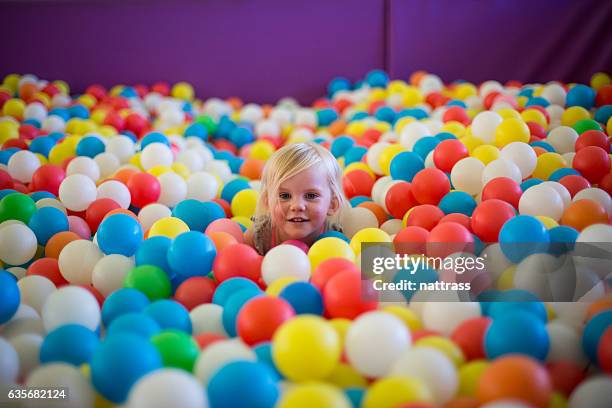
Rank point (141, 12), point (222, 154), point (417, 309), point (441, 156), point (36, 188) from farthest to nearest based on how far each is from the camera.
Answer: point (141, 12) → point (222, 154) → point (36, 188) → point (441, 156) → point (417, 309)

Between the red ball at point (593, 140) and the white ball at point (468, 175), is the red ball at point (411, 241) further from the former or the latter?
the red ball at point (593, 140)

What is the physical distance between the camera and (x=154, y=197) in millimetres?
1761

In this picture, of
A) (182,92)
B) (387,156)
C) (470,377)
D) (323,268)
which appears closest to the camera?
(470,377)

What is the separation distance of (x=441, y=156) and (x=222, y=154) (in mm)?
983

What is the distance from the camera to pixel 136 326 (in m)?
1.03

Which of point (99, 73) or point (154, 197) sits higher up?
point (99, 73)

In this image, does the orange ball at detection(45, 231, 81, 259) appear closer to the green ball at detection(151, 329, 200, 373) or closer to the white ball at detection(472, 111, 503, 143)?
the green ball at detection(151, 329, 200, 373)

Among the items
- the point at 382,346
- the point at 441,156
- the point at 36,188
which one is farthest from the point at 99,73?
the point at 382,346

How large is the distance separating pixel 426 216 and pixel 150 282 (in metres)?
0.66

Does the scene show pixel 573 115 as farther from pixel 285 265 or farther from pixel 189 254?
pixel 189 254

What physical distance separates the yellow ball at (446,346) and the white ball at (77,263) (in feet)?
2.58

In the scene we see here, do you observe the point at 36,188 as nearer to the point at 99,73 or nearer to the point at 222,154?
the point at 222,154

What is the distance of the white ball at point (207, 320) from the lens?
114cm

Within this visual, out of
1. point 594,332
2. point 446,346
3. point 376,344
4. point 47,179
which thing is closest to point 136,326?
point 376,344
